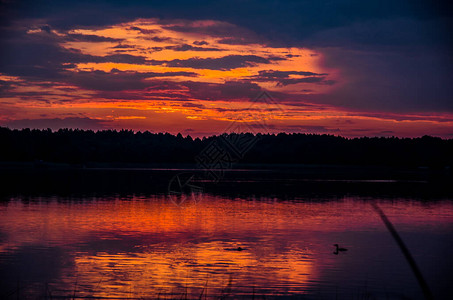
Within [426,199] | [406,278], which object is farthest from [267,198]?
[406,278]

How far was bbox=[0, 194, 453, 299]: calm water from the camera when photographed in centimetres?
1744

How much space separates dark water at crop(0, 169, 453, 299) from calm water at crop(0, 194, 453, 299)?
0.05 meters

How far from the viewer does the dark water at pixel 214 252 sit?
17.4 metres

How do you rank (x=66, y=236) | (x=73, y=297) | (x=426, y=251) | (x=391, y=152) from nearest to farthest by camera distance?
(x=73, y=297), (x=426, y=251), (x=66, y=236), (x=391, y=152)

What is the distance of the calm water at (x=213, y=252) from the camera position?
1744 centimetres

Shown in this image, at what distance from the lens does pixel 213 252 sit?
2442cm

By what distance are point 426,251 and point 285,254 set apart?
24.4 feet

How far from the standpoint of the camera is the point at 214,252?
2444 cm

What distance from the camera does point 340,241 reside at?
28969mm

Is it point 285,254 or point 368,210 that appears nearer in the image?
point 285,254

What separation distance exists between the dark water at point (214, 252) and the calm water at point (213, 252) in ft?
0.17

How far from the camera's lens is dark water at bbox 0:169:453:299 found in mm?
17391

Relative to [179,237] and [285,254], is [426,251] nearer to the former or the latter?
[285,254]

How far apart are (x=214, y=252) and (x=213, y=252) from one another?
0.05 meters
